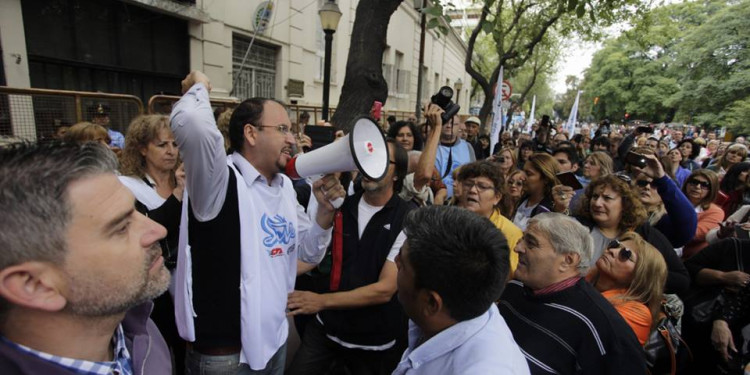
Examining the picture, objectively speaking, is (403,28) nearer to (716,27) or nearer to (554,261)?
(554,261)

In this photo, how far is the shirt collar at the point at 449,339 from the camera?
126cm

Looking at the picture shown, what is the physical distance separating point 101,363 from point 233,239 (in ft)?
2.00

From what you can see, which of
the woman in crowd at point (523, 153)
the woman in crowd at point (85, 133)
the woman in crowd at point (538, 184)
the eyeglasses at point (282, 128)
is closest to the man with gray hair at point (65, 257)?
the eyeglasses at point (282, 128)

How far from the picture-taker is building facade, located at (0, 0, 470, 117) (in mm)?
5672

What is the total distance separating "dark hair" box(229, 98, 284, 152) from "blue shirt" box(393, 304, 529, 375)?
3.72 ft

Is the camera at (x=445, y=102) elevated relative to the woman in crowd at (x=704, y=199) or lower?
elevated

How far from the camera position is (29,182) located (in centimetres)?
83

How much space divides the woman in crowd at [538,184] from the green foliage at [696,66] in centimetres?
1091

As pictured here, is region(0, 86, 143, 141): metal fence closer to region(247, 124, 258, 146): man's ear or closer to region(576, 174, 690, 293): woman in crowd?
region(247, 124, 258, 146): man's ear

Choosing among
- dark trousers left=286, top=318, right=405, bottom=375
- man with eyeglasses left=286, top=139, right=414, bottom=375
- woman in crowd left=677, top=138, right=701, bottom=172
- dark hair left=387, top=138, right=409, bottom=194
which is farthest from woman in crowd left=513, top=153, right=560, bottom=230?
woman in crowd left=677, top=138, right=701, bottom=172

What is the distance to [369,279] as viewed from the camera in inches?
84.0

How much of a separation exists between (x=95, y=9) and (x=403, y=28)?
45.0 ft

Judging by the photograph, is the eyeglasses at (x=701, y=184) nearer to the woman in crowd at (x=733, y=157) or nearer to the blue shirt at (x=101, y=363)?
the woman in crowd at (x=733, y=157)

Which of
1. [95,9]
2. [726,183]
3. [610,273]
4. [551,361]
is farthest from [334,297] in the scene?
[95,9]
